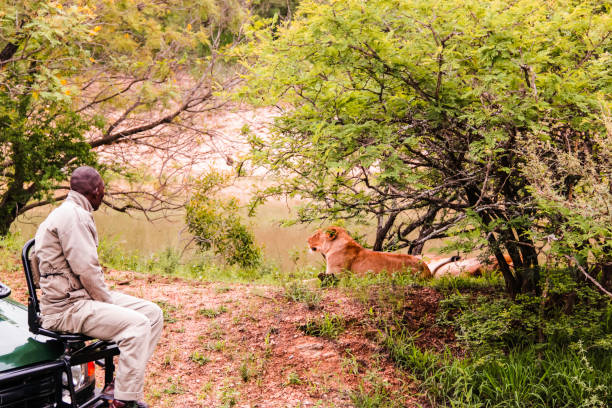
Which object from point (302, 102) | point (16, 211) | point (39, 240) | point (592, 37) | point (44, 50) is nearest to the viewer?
point (39, 240)

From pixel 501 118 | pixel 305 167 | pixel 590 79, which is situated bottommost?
pixel 305 167

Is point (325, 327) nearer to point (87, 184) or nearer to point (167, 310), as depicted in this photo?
point (167, 310)

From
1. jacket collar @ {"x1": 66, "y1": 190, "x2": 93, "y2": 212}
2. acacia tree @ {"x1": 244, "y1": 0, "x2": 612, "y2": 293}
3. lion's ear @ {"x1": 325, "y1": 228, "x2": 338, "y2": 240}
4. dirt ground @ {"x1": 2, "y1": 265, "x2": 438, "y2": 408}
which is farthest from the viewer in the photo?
lion's ear @ {"x1": 325, "y1": 228, "x2": 338, "y2": 240}

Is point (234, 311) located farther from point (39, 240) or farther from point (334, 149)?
point (39, 240)

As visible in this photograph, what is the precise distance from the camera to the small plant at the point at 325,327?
585 cm

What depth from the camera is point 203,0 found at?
45.4 ft

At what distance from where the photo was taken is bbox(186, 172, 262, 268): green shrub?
11891 mm

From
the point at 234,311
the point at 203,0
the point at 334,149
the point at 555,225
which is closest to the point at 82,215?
the point at 334,149

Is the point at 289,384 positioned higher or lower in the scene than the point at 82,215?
lower

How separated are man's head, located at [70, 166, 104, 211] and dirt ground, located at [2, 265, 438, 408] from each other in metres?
2.02

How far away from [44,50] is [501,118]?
10.0m

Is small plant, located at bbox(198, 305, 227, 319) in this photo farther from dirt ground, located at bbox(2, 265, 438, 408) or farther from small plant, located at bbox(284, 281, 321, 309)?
small plant, located at bbox(284, 281, 321, 309)

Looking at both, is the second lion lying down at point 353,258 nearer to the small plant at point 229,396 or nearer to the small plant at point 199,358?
the small plant at point 199,358

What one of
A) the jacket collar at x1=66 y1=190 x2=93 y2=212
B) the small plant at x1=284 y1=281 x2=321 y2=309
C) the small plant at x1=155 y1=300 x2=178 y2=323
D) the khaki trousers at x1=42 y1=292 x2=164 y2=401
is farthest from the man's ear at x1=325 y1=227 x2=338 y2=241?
the jacket collar at x1=66 y1=190 x2=93 y2=212
